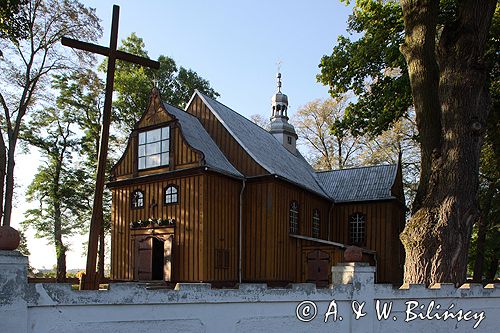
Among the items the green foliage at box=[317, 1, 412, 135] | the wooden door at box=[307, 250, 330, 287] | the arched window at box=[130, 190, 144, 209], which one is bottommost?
the wooden door at box=[307, 250, 330, 287]

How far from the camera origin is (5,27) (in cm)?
1752

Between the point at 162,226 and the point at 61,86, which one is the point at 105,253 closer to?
the point at 61,86

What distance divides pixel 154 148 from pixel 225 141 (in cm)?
291

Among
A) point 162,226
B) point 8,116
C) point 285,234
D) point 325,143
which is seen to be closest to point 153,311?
point 162,226

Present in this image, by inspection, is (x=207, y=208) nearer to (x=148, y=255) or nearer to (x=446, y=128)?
(x=148, y=255)

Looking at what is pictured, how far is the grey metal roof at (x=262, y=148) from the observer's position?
19188 millimetres

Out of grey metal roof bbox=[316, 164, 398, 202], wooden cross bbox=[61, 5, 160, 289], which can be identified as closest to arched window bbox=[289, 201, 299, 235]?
grey metal roof bbox=[316, 164, 398, 202]

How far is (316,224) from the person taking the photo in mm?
21953

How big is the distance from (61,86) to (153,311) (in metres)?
25.5

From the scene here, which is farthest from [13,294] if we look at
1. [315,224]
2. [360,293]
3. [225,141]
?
[315,224]

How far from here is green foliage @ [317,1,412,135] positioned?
56.1ft

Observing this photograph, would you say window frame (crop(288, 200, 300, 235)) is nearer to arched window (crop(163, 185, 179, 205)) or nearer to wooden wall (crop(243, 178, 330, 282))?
wooden wall (crop(243, 178, 330, 282))

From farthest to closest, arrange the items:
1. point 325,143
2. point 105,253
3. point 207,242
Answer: point 325,143
point 105,253
point 207,242

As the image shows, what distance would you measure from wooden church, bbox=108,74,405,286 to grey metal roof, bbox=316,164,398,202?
10.4 feet
